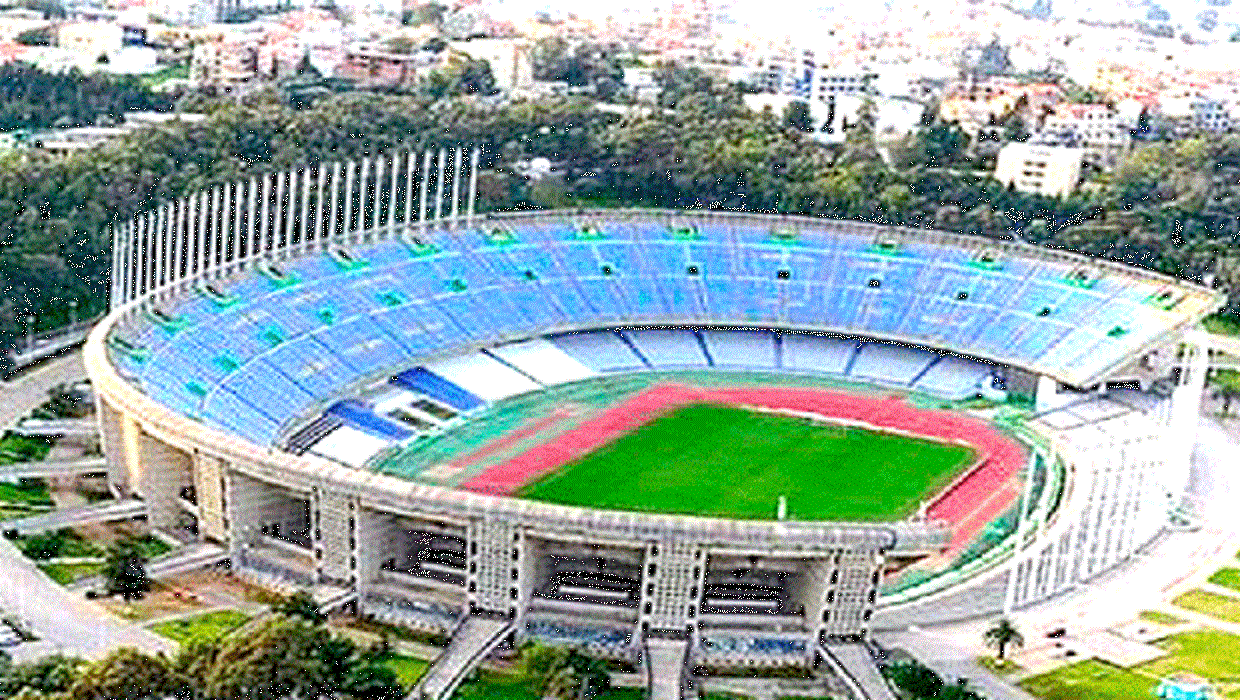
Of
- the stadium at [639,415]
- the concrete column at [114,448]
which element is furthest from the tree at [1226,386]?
the concrete column at [114,448]

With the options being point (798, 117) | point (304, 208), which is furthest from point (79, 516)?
point (798, 117)

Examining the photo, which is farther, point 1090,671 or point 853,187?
point 853,187

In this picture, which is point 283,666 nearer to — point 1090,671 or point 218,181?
point 1090,671

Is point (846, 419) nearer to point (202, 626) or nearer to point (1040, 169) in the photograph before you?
point (202, 626)

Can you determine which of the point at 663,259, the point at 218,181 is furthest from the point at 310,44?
the point at 663,259

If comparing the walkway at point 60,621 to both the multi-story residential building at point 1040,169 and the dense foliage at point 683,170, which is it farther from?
the multi-story residential building at point 1040,169

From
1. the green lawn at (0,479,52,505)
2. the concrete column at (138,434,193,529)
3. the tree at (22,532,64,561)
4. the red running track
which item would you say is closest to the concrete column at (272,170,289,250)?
the red running track

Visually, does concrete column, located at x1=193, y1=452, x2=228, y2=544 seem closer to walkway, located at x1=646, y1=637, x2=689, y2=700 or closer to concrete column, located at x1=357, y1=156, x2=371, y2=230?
walkway, located at x1=646, y1=637, x2=689, y2=700
